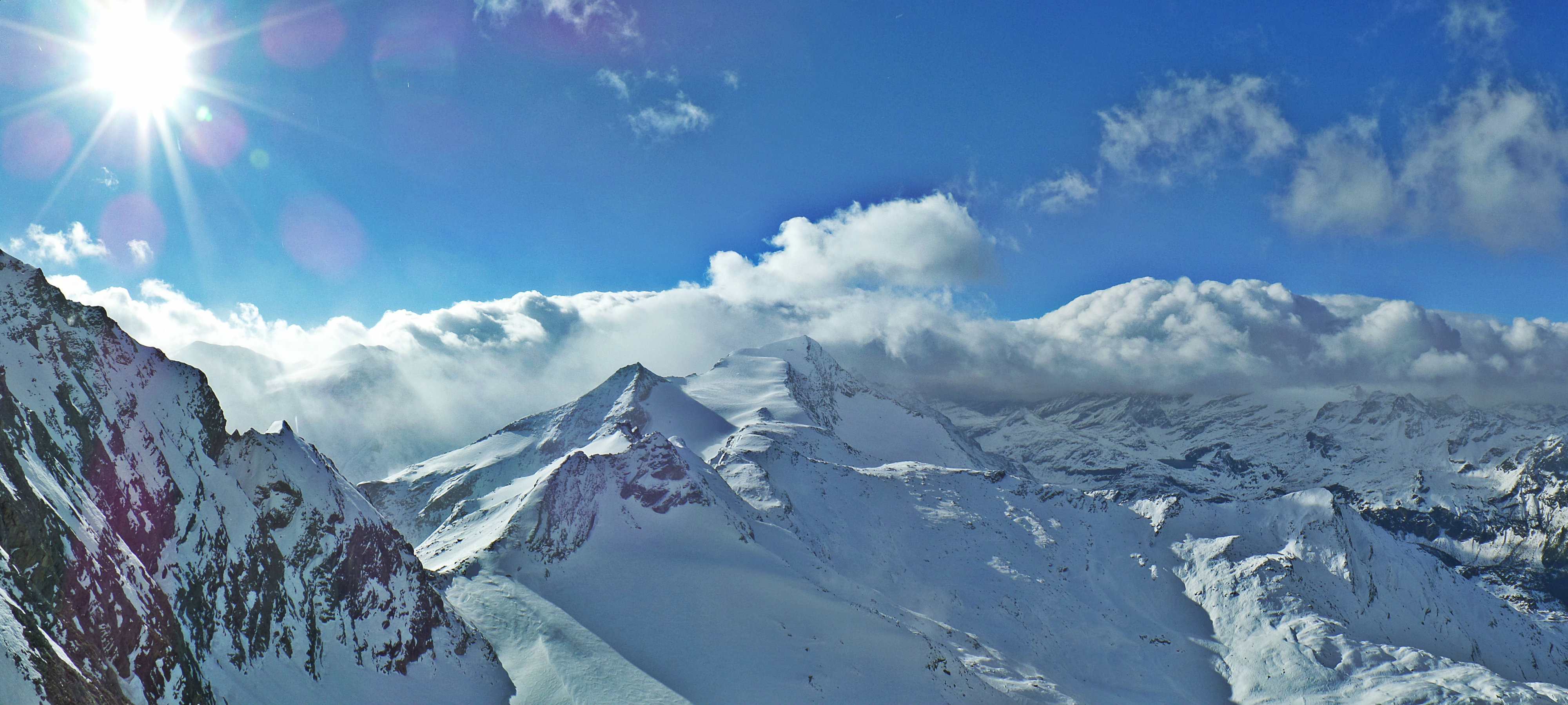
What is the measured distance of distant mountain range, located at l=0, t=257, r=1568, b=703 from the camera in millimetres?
53562

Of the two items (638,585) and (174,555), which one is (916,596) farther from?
(174,555)

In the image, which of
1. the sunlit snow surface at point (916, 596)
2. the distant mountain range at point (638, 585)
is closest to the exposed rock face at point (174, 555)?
the distant mountain range at point (638, 585)

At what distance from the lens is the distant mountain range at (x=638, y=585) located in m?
53.6

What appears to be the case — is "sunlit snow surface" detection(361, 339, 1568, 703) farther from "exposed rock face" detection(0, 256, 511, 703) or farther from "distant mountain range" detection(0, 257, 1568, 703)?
"exposed rock face" detection(0, 256, 511, 703)

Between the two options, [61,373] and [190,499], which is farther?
[190,499]

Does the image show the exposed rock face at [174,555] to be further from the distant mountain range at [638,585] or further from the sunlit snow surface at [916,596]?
the sunlit snow surface at [916,596]

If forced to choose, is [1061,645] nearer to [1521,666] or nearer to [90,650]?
[1521,666]

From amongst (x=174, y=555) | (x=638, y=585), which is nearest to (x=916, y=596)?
(x=638, y=585)

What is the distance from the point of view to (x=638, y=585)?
112 m

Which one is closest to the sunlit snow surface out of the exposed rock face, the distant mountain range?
the distant mountain range

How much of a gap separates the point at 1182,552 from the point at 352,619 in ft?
574

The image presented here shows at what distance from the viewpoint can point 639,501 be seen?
13162 cm

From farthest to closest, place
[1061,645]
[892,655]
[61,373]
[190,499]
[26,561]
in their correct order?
[1061,645]
[892,655]
[190,499]
[61,373]
[26,561]

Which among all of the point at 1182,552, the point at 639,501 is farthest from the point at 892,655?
the point at 1182,552
